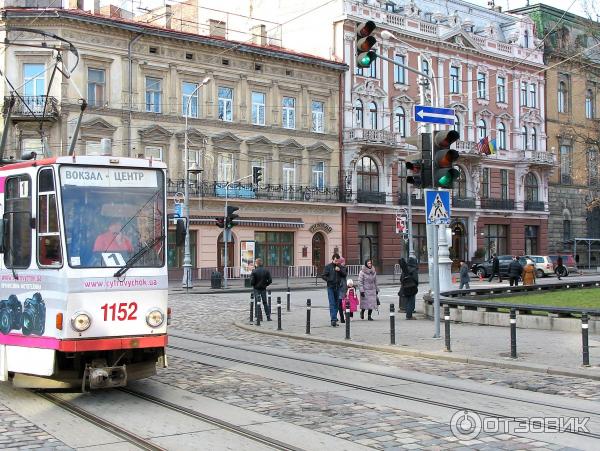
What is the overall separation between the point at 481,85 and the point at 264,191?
72.3 ft

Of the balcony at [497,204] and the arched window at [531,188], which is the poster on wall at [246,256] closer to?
the balcony at [497,204]

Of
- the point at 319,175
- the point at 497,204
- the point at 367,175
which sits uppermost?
the point at 367,175

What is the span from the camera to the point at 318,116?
50.1 metres

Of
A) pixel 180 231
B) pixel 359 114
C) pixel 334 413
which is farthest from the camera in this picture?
pixel 359 114

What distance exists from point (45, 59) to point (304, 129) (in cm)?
1671

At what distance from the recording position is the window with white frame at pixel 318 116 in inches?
1965

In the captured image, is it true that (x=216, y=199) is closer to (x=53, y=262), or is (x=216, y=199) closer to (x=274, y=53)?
(x=274, y=53)

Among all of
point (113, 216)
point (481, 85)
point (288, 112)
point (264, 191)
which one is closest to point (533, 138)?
point (481, 85)

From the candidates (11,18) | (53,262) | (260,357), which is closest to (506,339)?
(260,357)

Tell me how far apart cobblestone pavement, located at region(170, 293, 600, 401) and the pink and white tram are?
5036mm

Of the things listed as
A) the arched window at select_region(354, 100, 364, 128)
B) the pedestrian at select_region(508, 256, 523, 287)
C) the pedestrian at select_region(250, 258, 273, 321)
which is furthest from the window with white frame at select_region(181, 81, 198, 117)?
the pedestrian at select_region(250, 258, 273, 321)

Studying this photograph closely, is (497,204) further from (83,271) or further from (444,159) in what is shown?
(83,271)

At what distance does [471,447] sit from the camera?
775 cm

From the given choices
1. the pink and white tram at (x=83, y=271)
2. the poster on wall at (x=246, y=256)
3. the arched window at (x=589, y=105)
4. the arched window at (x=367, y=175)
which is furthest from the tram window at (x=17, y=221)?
the arched window at (x=589, y=105)
